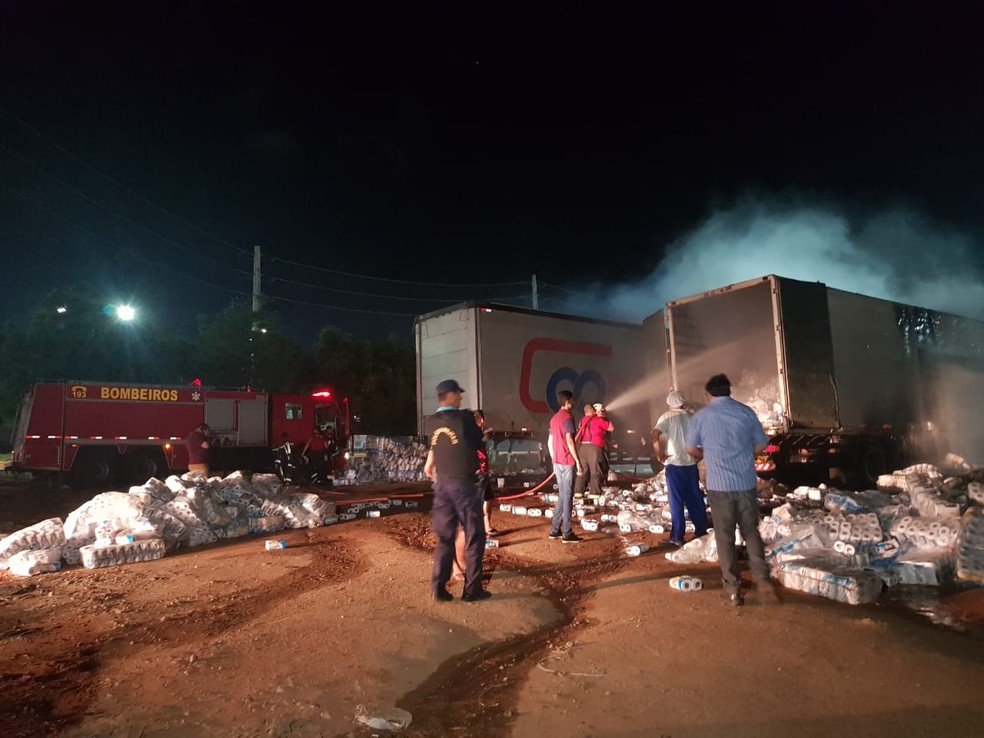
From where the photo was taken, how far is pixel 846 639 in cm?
393

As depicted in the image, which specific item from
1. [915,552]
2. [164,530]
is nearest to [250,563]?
[164,530]

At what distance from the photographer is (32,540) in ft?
22.7

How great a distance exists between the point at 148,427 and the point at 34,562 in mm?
12350

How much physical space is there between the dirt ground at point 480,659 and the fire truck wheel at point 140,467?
12.8 metres

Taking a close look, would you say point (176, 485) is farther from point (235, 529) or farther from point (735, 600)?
point (735, 600)

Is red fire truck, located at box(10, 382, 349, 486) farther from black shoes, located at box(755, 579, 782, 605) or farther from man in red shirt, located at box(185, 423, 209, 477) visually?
→ black shoes, located at box(755, 579, 782, 605)

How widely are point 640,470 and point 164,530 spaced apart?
14.9 m

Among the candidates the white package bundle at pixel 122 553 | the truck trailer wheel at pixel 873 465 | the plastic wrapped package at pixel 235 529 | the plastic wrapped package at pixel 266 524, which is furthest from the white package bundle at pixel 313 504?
the truck trailer wheel at pixel 873 465

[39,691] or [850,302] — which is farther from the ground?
[850,302]

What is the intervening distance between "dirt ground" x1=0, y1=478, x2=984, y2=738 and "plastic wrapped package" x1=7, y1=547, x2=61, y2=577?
0.60 meters

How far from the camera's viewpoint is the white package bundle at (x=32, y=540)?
6805 mm

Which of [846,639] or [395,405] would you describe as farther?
[395,405]

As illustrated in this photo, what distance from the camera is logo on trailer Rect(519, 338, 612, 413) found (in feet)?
49.9

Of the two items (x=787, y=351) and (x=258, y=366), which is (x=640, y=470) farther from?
(x=258, y=366)
